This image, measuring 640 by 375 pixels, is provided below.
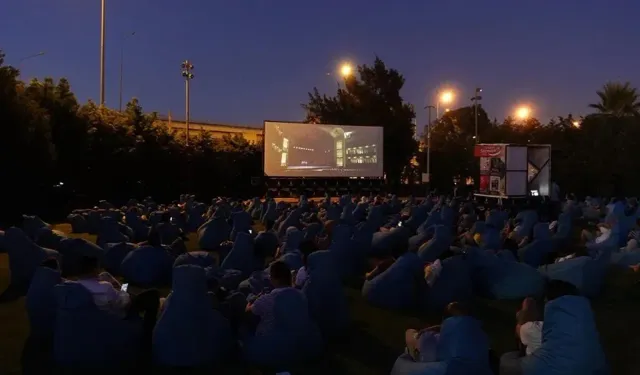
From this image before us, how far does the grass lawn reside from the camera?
23.8 feet

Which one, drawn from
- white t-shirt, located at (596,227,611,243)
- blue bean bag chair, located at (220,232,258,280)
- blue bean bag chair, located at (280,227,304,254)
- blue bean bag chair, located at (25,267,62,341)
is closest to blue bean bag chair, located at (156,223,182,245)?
blue bean bag chair, located at (280,227,304,254)

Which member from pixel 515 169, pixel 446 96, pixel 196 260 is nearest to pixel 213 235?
pixel 196 260

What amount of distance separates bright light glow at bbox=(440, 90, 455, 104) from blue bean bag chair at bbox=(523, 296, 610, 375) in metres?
47.1

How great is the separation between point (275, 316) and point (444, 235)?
206 inches

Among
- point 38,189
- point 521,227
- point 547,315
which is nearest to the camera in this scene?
point 547,315

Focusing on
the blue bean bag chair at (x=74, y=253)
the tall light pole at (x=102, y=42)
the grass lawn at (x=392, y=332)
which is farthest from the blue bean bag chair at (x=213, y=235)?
the tall light pole at (x=102, y=42)

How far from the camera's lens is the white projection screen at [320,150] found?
38.3 m

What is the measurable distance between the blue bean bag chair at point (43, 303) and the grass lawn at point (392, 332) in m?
0.29

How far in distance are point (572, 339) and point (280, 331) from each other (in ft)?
9.79

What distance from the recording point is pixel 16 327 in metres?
8.62

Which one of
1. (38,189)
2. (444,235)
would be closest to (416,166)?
(38,189)

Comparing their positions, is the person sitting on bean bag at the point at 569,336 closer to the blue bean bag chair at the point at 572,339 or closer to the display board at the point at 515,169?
the blue bean bag chair at the point at 572,339

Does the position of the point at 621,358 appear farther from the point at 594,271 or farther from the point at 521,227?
the point at 521,227

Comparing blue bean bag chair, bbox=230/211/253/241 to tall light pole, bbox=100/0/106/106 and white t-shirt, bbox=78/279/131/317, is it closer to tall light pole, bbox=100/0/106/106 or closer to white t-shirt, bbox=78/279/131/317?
white t-shirt, bbox=78/279/131/317
